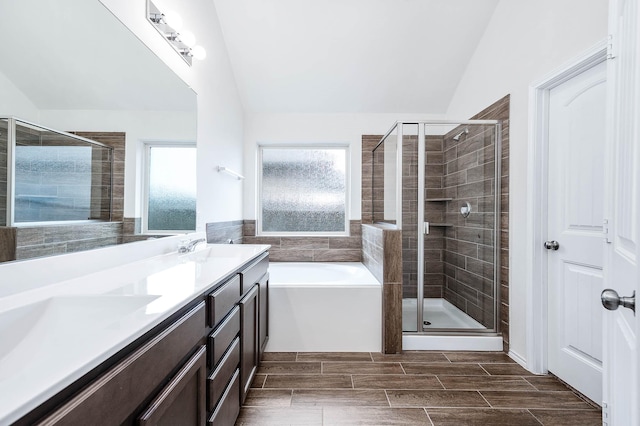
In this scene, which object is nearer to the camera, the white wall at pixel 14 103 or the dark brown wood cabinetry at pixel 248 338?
the white wall at pixel 14 103

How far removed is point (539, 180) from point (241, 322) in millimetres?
2097

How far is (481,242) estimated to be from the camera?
2.64m

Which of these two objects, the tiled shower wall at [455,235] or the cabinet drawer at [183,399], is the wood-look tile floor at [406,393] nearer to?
the tiled shower wall at [455,235]

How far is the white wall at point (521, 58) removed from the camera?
1.82 m

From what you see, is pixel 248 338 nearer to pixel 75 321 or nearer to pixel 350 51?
pixel 75 321

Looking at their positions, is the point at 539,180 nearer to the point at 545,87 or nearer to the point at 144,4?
the point at 545,87

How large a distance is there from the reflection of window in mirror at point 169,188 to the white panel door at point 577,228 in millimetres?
2385

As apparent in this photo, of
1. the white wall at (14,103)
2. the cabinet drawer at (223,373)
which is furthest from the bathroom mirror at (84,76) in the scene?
the cabinet drawer at (223,373)

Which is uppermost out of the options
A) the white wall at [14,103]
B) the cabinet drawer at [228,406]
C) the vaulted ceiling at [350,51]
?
the vaulted ceiling at [350,51]

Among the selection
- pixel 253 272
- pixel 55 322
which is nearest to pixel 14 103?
pixel 55 322

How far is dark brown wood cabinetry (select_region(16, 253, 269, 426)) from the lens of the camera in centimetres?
58

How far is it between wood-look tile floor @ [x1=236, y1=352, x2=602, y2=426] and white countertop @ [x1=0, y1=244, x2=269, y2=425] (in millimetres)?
979

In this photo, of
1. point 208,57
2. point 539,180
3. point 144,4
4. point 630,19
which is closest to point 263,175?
point 208,57

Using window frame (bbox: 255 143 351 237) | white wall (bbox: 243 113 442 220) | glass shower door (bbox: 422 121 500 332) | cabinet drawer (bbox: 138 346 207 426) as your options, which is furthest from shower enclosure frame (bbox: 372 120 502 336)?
cabinet drawer (bbox: 138 346 207 426)
